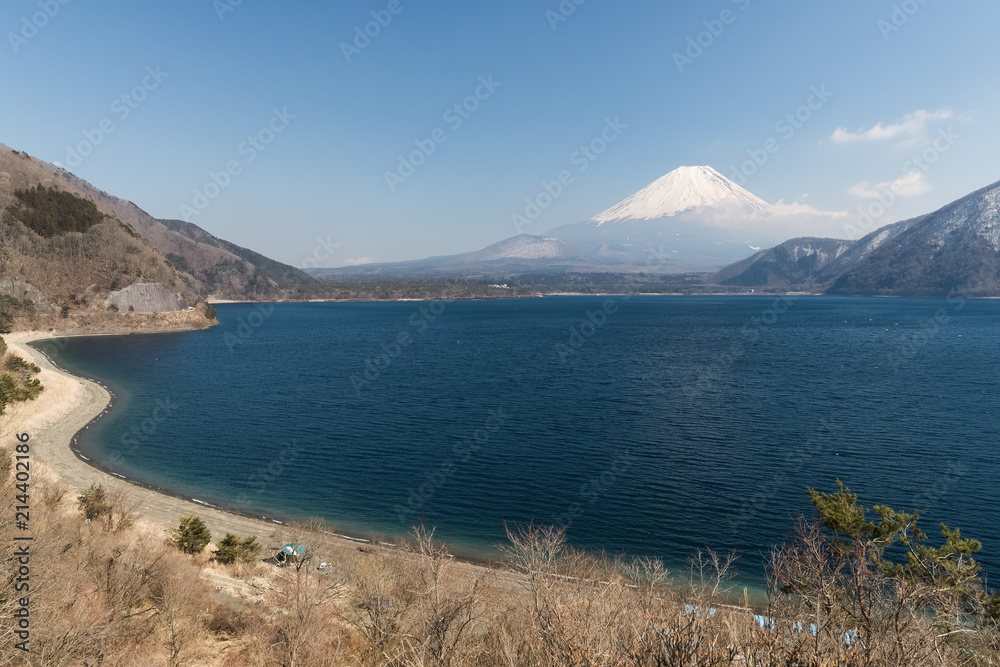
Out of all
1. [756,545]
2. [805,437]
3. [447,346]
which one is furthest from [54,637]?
[447,346]

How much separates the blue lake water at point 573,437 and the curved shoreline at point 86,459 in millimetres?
1081

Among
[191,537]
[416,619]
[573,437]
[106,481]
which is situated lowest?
[573,437]

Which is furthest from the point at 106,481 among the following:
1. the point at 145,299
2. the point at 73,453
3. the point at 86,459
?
the point at 145,299

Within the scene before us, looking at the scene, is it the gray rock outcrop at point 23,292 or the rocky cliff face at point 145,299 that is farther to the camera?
the rocky cliff face at point 145,299

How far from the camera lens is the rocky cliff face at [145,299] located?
3844 inches

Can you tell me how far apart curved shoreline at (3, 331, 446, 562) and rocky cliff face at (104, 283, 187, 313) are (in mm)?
53570

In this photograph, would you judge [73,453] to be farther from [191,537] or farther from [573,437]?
[573,437]

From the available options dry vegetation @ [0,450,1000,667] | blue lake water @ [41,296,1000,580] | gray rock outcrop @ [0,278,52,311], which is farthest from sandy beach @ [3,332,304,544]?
gray rock outcrop @ [0,278,52,311]

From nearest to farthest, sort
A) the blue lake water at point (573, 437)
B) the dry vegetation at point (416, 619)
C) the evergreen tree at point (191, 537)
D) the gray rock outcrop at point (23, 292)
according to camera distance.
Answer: the dry vegetation at point (416, 619)
the evergreen tree at point (191, 537)
the blue lake water at point (573, 437)
the gray rock outcrop at point (23, 292)

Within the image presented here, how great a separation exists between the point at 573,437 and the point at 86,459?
96.1 ft

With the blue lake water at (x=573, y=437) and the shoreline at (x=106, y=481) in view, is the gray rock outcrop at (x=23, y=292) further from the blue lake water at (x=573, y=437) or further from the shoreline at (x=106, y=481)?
the shoreline at (x=106, y=481)

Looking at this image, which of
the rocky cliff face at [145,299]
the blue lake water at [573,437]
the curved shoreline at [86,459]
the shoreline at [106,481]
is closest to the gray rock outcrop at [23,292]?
the rocky cliff face at [145,299]

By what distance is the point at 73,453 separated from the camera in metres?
31.7

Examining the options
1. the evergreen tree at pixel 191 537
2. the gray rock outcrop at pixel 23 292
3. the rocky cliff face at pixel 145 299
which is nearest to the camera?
the evergreen tree at pixel 191 537
